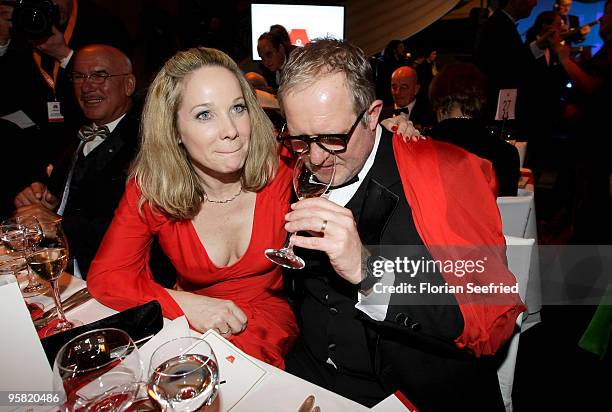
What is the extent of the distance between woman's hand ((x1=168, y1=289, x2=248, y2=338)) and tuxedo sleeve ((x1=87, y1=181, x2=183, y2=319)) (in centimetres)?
5

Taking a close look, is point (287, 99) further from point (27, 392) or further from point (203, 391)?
point (27, 392)


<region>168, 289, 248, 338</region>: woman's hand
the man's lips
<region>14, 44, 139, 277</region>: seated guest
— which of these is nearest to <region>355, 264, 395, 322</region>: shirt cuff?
<region>168, 289, 248, 338</region>: woman's hand

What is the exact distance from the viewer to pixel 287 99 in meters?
1.56

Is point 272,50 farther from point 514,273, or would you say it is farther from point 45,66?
point 514,273

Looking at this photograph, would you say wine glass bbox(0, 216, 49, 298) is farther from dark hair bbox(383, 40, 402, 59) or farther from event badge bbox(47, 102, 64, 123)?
dark hair bbox(383, 40, 402, 59)

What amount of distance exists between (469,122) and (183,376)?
2554 mm

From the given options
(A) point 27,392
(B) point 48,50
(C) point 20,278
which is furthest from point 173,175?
(B) point 48,50

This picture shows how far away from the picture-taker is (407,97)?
512cm

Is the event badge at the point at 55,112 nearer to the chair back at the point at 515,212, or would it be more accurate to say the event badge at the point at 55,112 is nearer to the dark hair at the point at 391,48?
the chair back at the point at 515,212

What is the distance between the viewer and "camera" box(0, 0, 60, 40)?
317 centimetres

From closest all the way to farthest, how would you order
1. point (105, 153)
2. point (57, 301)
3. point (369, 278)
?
point (369, 278)
point (57, 301)
point (105, 153)

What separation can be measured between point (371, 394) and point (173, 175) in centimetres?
130

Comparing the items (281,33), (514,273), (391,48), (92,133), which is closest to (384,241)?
(514,273)

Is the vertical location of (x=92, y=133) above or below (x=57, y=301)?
above
